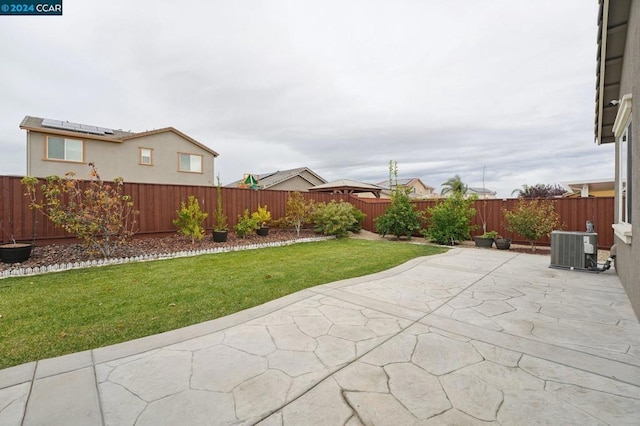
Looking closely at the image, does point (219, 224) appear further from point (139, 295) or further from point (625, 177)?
point (625, 177)

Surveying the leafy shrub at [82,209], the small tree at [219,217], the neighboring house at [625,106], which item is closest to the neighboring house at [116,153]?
the small tree at [219,217]

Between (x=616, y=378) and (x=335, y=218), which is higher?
(x=335, y=218)

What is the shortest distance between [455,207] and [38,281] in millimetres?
11022

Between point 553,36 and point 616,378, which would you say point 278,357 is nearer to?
point 616,378

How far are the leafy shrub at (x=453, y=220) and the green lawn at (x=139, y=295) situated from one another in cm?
359

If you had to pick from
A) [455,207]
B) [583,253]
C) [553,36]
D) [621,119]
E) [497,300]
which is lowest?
[497,300]

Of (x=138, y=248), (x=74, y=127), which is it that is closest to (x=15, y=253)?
(x=138, y=248)

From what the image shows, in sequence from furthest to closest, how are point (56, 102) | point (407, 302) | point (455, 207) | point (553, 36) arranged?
point (56, 102)
point (455, 207)
point (553, 36)
point (407, 302)

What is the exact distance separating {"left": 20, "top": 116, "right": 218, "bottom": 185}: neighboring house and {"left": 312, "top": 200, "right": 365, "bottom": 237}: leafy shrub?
11.3 metres

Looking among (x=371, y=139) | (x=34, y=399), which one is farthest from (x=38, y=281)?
(x=371, y=139)

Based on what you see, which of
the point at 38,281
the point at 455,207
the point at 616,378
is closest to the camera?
the point at 616,378

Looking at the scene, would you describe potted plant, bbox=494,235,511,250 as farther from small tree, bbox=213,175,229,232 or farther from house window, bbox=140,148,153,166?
house window, bbox=140,148,153,166

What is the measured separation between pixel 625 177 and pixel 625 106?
49.9 inches

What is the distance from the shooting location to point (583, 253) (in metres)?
5.72
